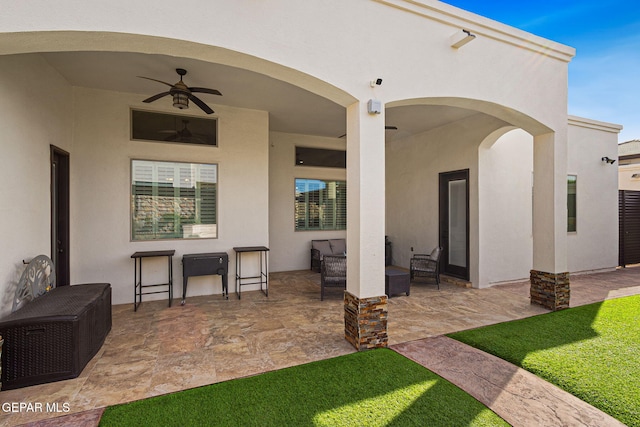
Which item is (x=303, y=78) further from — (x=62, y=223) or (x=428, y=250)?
(x=428, y=250)

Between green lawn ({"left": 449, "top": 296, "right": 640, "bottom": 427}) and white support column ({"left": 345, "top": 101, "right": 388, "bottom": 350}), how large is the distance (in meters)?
1.31

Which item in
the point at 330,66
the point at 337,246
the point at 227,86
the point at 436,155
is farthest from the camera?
the point at 337,246

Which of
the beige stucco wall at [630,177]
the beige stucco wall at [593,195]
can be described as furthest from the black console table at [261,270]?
the beige stucco wall at [630,177]

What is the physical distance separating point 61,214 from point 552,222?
8.01 m

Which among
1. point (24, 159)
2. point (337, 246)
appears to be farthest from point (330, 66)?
point (337, 246)

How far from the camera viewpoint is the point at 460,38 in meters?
3.78

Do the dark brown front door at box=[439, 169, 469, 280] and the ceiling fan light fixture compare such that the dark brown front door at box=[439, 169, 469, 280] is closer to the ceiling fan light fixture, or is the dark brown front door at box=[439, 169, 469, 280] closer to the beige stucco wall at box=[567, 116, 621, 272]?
the beige stucco wall at box=[567, 116, 621, 272]

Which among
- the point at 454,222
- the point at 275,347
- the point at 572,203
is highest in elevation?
the point at 572,203

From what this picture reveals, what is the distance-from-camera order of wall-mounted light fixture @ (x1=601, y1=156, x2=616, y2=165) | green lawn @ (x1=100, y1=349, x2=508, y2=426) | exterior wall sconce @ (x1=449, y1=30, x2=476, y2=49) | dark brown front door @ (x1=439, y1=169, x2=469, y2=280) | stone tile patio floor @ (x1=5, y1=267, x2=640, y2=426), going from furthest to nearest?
1. wall-mounted light fixture @ (x1=601, y1=156, x2=616, y2=165)
2. dark brown front door @ (x1=439, y1=169, x2=469, y2=280)
3. exterior wall sconce @ (x1=449, y1=30, x2=476, y2=49)
4. stone tile patio floor @ (x1=5, y1=267, x2=640, y2=426)
5. green lawn @ (x1=100, y1=349, x2=508, y2=426)

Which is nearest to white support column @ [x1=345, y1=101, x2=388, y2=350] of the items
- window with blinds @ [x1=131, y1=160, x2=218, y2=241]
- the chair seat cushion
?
window with blinds @ [x1=131, y1=160, x2=218, y2=241]

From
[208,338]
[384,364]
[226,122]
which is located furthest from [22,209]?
[384,364]

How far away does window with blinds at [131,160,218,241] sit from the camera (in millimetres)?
5453

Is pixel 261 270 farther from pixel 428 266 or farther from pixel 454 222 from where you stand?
pixel 454 222

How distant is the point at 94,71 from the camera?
14.6 ft
